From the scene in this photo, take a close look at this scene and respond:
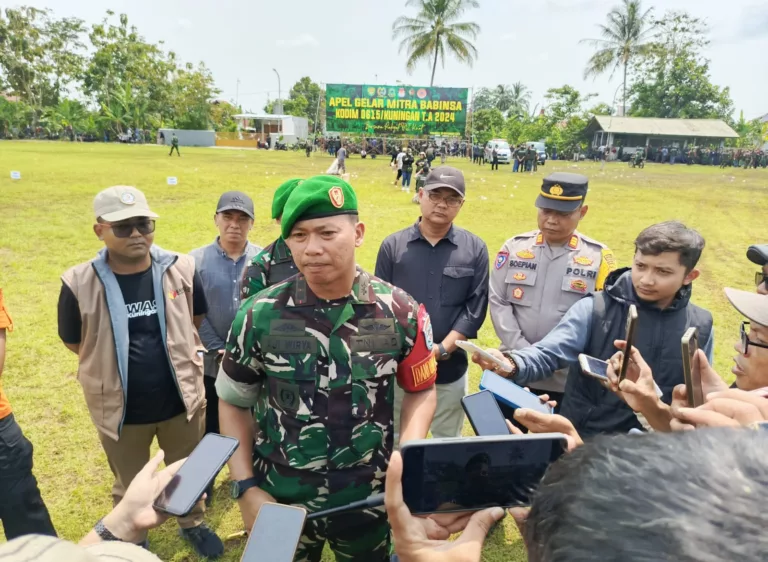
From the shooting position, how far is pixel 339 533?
200 centimetres

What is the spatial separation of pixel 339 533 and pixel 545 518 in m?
1.56

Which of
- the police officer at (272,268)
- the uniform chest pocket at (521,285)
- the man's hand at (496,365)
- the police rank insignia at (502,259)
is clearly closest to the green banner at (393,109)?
the police rank insignia at (502,259)

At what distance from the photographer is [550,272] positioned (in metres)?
3.12

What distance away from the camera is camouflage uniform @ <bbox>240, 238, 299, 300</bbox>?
283 centimetres

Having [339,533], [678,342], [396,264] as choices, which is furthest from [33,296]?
[678,342]

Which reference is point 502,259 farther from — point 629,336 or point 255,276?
point 255,276

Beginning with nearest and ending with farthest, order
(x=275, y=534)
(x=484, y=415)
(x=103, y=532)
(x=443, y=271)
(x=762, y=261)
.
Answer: (x=275, y=534), (x=103, y=532), (x=484, y=415), (x=762, y=261), (x=443, y=271)

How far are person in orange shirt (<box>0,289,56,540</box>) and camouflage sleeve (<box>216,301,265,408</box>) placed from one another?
124 centimetres

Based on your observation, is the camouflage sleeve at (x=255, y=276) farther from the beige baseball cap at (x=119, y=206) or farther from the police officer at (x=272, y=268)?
the beige baseball cap at (x=119, y=206)

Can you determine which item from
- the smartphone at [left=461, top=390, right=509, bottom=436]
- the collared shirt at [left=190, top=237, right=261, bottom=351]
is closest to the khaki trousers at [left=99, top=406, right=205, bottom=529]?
the collared shirt at [left=190, top=237, right=261, bottom=351]

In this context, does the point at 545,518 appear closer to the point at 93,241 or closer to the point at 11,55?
the point at 93,241

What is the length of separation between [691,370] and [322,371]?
1395mm

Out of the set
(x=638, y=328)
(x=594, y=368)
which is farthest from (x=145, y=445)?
(x=638, y=328)

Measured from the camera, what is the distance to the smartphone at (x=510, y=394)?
1942 millimetres
